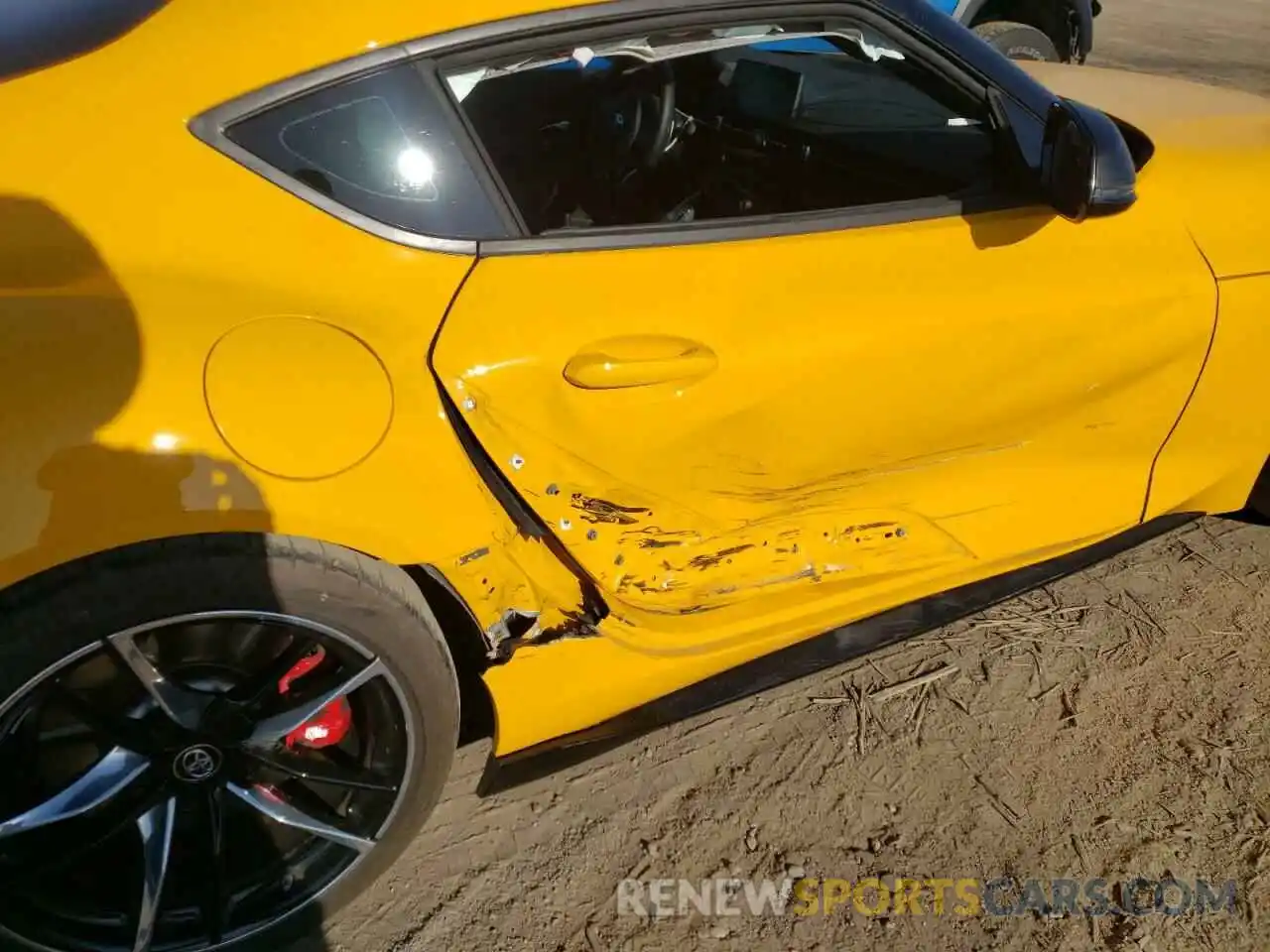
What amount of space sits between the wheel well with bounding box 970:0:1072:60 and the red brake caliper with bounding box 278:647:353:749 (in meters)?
5.23

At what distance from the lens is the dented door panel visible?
1757 millimetres

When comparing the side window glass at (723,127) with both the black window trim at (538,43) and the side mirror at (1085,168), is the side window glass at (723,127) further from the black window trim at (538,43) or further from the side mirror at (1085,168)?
the side mirror at (1085,168)

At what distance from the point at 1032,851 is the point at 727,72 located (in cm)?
188

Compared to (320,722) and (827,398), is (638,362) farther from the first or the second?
(320,722)

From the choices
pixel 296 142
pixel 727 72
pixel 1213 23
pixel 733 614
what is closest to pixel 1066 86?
pixel 727 72

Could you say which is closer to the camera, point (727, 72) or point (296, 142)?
A: point (296, 142)

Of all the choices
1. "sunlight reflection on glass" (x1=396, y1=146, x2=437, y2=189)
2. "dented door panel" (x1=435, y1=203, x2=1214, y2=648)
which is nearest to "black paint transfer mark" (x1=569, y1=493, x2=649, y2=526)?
"dented door panel" (x1=435, y1=203, x2=1214, y2=648)

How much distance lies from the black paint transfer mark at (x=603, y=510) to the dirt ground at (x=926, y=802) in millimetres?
754

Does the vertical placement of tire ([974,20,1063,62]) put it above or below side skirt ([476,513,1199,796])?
above

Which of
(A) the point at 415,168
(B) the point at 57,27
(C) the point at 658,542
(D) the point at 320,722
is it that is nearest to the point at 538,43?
(A) the point at 415,168

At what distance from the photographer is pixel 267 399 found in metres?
1.57

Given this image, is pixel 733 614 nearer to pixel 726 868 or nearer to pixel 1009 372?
pixel 726 868

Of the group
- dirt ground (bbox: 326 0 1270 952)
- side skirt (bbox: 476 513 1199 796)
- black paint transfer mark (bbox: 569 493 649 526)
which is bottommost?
dirt ground (bbox: 326 0 1270 952)

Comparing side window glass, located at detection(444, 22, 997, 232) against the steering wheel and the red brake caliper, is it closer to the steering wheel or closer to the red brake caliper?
the steering wheel
